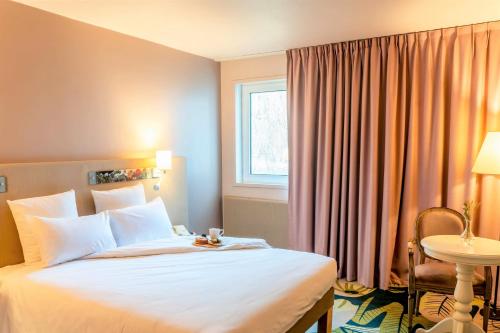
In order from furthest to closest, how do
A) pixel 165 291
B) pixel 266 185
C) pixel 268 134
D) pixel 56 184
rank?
pixel 268 134, pixel 266 185, pixel 56 184, pixel 165 291

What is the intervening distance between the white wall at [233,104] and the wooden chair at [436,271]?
64.2 inches

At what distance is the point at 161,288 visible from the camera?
2182mm

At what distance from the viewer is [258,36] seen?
3643 millimetres

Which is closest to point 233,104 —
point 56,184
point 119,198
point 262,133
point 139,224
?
point 262,133

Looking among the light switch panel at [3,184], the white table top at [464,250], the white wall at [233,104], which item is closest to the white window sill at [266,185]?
the white wall at [233,104]

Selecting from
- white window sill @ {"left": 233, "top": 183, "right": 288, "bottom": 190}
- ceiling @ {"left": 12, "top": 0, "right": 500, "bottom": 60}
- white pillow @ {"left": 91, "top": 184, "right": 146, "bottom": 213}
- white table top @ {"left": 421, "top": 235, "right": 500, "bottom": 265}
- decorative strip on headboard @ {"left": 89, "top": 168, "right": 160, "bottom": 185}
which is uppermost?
ceiling @ {"left": 12, "top": 0, "right": 500, "bottom": 60}

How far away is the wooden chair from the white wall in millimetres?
1631

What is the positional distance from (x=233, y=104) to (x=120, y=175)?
6.01ft

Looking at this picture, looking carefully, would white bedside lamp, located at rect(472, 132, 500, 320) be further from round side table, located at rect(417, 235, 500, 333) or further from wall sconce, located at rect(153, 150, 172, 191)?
wall sconce, located at rect(153, 150, 172, 191)

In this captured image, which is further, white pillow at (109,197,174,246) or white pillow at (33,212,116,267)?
white pillow at (109,197,174,246)

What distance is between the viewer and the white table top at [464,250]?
235 centimetres

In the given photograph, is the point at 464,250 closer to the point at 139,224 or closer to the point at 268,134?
the point at 139,224

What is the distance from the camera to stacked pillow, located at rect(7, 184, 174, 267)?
2.59 metres

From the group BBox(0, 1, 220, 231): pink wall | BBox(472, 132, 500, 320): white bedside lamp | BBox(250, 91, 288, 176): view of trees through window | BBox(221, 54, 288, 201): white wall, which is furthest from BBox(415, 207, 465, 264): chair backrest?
BBox(0, 1, 220, 231): pink wall
